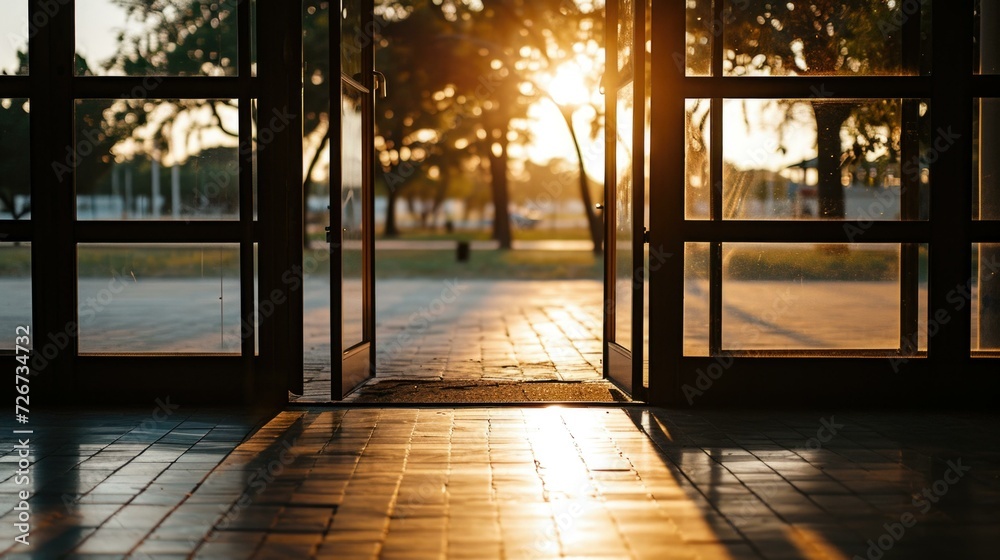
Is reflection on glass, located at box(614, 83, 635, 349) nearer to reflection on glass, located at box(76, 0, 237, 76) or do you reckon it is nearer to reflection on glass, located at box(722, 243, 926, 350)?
reflection on glass, located at box(722, 243, 926, 350)

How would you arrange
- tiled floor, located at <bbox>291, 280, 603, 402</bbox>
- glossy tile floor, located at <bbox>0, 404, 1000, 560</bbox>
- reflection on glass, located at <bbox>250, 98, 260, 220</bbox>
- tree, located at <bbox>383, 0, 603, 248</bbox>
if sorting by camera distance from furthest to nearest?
tree, located at <bbox>383, 0, 603, 248</bbox> < tiled floor, located at <bbox>291, 280, 603, 402</bbox> < reflection on glass, located at <bbox>250, 98, 260, 220</bbox> < glossy tile floor, located at <bbox>0, 404, 1000, 560</bbox>

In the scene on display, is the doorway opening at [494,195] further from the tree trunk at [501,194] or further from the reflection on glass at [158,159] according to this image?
the reflection on glass at [158,159]

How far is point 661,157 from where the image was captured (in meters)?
7.37

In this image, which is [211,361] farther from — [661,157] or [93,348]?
[661,157]

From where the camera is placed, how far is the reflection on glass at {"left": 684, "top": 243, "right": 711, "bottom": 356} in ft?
24.4

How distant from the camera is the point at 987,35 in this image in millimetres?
7367

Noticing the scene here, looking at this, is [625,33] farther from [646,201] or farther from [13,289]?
[13,289]

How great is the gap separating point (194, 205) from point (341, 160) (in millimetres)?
959

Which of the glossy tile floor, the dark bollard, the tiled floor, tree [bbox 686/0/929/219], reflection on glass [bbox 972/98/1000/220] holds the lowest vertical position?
the tiled floor

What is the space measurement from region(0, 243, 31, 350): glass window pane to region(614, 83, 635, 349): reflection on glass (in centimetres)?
385

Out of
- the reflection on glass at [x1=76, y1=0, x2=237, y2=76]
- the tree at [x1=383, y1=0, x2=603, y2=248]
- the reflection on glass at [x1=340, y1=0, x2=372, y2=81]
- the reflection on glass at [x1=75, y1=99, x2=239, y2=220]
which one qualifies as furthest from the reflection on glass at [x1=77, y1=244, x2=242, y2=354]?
the tree at [x1=383, y1=0, x2=603, y2=248]

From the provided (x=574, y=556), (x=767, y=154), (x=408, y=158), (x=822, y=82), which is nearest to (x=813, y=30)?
(x=822, y=82)

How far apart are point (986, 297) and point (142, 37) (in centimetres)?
552

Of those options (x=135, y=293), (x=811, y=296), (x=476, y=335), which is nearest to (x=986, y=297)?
(x=811, y=296)
